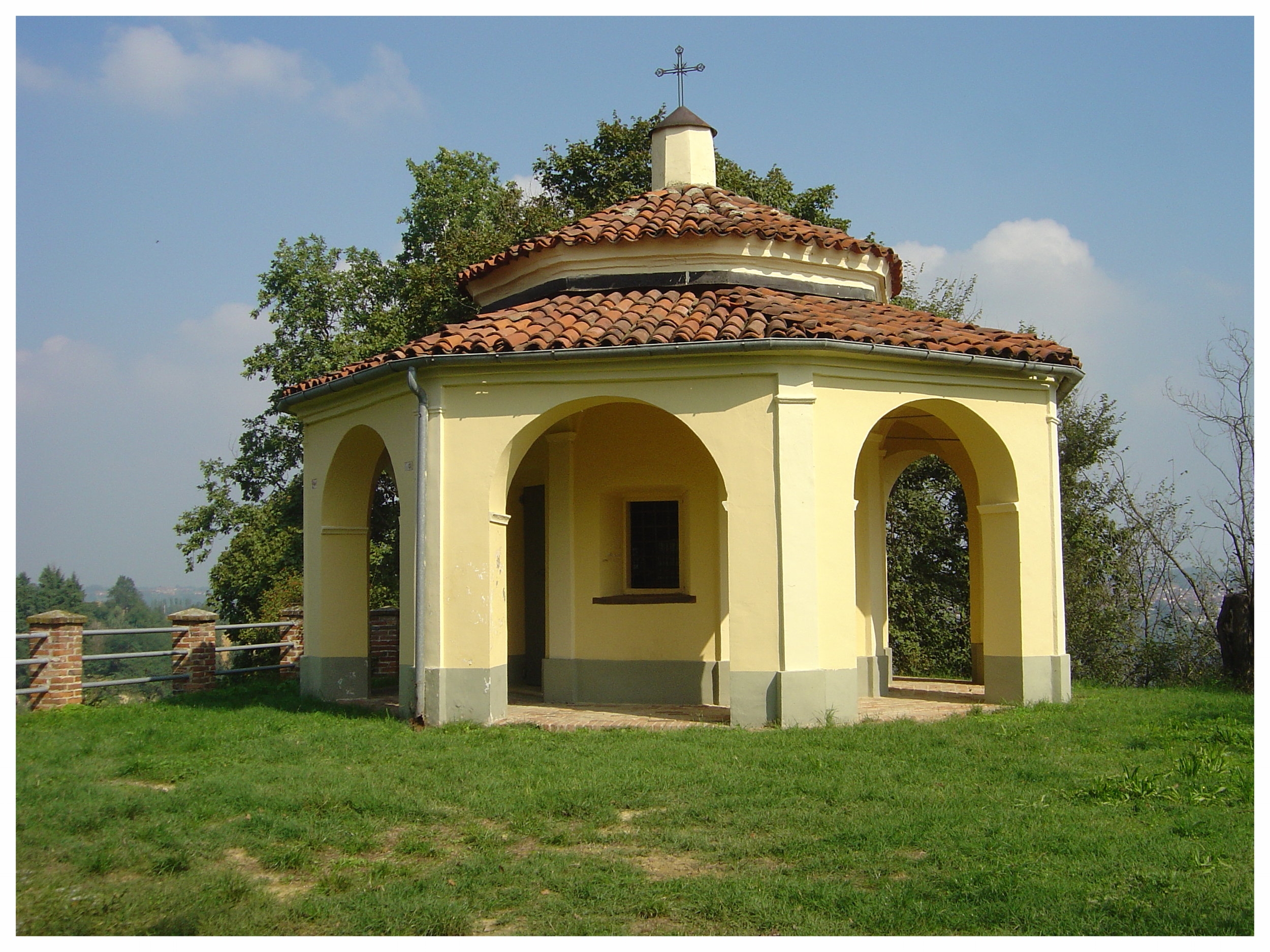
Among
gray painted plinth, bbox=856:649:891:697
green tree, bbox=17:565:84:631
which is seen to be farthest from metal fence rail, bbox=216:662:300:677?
green tree, bbox=17:565:84:631

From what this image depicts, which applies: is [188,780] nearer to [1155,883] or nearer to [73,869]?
[73,869]

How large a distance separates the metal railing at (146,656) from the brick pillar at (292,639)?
4 cm

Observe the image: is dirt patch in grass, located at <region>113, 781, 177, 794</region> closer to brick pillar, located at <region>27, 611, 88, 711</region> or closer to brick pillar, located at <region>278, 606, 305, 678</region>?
Result: brick pillar, located at <region>27, 611, 88, 711</region>

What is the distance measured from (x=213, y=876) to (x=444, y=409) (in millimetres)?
5843

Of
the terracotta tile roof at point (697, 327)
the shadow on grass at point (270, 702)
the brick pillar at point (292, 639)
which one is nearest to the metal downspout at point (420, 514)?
the terracotta tile roof at point (697, 327)

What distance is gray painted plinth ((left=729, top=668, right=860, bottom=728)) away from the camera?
10211 millimetres

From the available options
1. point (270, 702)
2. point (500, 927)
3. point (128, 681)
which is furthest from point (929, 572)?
point (500, 927)

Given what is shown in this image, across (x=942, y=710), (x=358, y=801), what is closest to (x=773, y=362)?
(x=942, y=710)

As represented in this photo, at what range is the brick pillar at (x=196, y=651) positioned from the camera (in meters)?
15.2

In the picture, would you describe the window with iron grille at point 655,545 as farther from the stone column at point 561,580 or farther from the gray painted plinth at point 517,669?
the gray painted plinth at point 517,669

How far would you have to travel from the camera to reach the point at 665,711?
11.7m

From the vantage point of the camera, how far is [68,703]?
12828mm

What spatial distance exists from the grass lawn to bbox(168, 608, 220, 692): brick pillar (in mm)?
4833

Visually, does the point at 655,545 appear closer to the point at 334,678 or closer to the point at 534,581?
the point at 534,581
